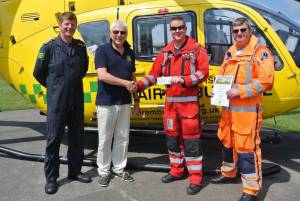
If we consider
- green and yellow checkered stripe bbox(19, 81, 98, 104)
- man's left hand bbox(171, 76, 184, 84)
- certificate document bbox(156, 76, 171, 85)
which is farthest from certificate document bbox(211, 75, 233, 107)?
green and yellow checkered stripe bbox(19, 81, 98, 104)

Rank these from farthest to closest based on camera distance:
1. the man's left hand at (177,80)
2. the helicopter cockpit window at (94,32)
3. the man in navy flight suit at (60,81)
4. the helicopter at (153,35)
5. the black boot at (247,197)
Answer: the helicopter cockpit window at (94,32), the helicopter at (153,35), the man in navy flight suit at (60,81), the man's left hand at (177,80), the black boot at (247,197)

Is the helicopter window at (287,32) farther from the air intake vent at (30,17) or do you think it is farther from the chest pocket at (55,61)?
the air intake vent at (30,17)

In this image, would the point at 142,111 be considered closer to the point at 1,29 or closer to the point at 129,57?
the point at 129,57

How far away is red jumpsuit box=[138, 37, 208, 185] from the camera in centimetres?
418

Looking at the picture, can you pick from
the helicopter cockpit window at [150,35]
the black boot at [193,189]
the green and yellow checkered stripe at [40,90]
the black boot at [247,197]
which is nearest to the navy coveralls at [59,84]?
the green and yellow checkered stripe at [40,90]

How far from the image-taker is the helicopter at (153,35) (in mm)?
5000

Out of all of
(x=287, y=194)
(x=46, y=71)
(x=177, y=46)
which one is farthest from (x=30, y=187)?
(x=287, y=194)

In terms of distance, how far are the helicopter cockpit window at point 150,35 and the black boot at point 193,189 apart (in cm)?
193

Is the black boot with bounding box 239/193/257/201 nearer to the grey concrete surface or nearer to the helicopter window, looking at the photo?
the grey concrete surface

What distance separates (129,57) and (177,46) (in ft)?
1.94

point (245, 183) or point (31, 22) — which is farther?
point (31, 22)

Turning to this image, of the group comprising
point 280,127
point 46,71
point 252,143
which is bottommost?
point 280,127

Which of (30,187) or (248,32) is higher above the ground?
(248,32)

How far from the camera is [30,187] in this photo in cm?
454
